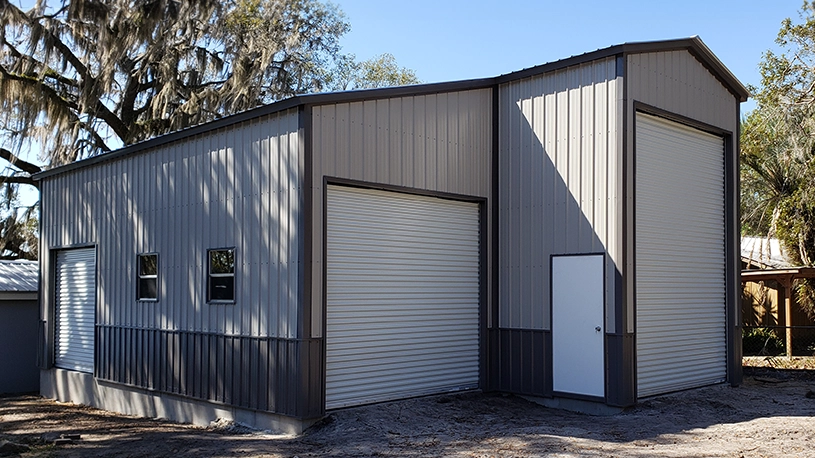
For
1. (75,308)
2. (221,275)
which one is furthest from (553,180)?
(75,308)

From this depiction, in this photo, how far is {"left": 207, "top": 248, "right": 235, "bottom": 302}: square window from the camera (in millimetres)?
10859

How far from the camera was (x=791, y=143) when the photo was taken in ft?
65.2

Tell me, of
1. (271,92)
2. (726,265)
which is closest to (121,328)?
(726,265)

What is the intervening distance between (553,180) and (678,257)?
7.52 ft

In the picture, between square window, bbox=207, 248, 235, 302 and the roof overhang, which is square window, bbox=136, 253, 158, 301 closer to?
square window, bbox=207, 248, 235, 302

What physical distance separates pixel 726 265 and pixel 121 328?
383 inches

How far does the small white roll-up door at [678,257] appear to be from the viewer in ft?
37.0

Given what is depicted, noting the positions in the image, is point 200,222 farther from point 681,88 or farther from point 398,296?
point 681,88

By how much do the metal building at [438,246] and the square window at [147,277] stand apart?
37 millimetres

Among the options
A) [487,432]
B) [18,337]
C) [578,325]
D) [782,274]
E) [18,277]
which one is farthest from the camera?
[782,274]

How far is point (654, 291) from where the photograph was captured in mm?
11398

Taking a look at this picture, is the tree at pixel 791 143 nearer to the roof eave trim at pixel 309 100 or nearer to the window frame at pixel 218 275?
the roof eave trim at pixel 309 100

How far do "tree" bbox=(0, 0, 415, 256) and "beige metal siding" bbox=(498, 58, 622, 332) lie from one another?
1021 centimetres

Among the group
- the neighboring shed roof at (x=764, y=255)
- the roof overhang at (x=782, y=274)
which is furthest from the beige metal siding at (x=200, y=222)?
the neighboring shed roof at (x=764, y=255)
